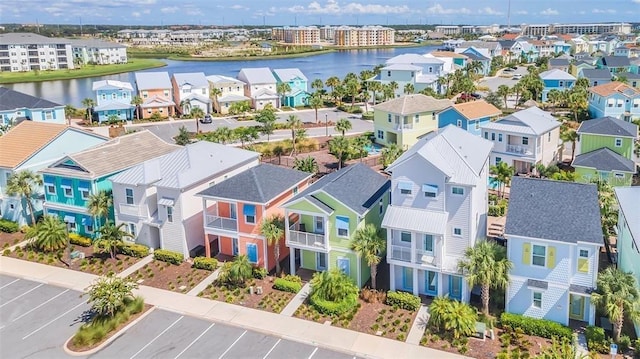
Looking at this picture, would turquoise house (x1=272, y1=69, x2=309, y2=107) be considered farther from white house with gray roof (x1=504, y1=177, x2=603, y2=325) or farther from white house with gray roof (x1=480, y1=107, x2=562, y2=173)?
white house with gray roof (x1=504, y1=177, x2=603, y2=325)

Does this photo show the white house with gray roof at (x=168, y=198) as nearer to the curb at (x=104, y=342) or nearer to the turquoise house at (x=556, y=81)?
the curb at (x=104, y=342)

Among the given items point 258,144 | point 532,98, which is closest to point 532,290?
point 258,144

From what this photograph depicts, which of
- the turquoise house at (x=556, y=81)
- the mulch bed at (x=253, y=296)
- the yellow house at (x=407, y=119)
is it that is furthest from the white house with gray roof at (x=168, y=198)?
the turquoise house at (x=556, y=81)

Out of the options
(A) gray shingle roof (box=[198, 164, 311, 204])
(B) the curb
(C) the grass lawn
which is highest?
(C) the grass lawn

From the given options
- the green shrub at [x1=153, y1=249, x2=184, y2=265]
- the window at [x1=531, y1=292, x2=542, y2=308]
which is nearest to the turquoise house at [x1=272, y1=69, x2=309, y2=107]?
the green shrub at [x1=153, y1=249, x2=184, y2=265]

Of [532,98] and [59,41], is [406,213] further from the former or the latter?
[59,41]
